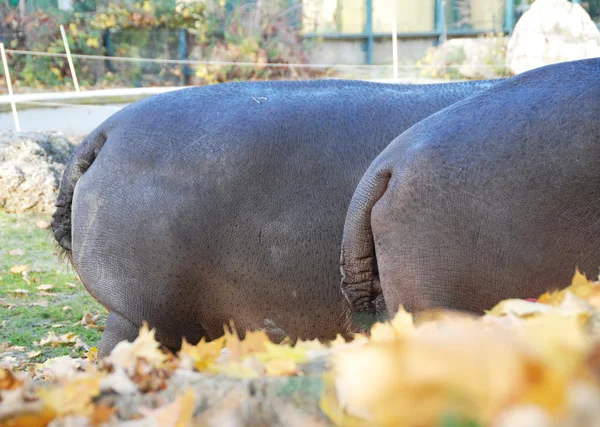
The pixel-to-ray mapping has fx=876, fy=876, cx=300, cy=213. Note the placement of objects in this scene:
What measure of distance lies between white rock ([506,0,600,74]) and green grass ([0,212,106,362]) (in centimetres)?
960

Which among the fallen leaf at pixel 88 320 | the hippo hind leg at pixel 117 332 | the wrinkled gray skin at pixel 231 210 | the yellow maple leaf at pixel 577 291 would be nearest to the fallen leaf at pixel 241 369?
A: the yellow maple leaf at pixel 577 291

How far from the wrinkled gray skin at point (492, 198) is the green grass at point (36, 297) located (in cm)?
199

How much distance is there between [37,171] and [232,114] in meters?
4.32

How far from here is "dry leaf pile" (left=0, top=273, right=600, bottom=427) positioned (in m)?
0.87

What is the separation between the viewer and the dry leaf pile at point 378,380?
865 millimetres

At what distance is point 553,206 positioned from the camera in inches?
92.3

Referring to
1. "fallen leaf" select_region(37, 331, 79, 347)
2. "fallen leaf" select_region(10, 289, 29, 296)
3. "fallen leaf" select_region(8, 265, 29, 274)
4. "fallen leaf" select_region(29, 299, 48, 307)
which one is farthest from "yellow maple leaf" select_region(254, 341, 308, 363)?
"fallen leaf" select_region(8, 265, 29, 274)

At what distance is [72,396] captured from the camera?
1.33 meters

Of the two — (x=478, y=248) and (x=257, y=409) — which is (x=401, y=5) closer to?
(x=478, y=248)

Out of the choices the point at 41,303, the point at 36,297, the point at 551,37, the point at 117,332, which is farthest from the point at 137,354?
the point at 551,37

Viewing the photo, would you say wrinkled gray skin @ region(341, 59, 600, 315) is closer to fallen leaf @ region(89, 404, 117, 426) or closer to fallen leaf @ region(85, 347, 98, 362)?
fallen leaf @ region(89, 404, 117, 426)

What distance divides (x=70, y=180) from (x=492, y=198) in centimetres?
188

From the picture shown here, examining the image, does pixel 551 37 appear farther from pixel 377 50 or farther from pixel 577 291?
→ pixel 577 291

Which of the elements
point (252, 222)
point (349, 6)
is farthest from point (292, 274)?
point (349, 6)
